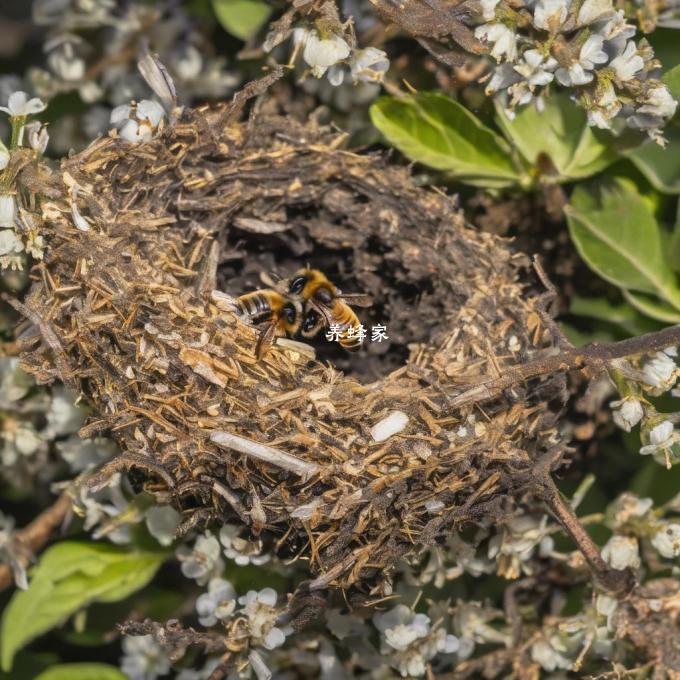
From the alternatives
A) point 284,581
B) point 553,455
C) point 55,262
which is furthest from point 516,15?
point 284,581

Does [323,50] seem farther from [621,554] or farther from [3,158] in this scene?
[621,554]

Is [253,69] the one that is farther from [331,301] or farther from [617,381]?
[617,381]

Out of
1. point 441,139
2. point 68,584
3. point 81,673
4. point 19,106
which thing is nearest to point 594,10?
point 441,139

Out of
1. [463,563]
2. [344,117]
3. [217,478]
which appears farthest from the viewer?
[344,117]

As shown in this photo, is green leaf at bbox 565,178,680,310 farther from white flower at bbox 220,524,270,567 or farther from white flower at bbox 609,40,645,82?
white flower at bbox 220,524,270,567

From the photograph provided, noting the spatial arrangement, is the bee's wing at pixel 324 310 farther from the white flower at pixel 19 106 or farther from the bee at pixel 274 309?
the white flower at pixel 19 106
